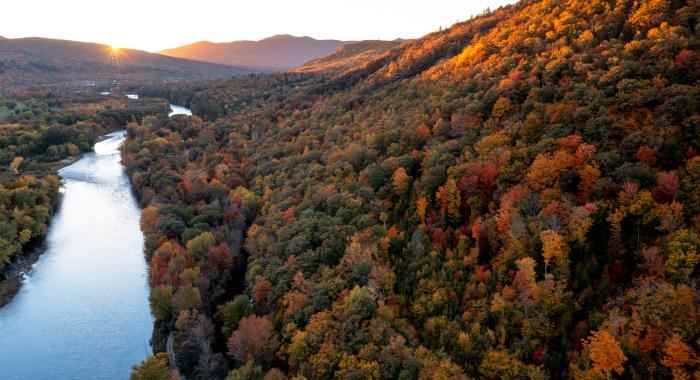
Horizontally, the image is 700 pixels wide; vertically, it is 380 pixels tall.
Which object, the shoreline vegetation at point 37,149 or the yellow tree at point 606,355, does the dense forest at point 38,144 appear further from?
the yellow tree at point 606,355

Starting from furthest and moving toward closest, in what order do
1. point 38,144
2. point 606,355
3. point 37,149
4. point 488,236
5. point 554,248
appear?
1. point 38,144
2. point 37,149
3. point 488,236
4. point 554,248
5. point 606,355

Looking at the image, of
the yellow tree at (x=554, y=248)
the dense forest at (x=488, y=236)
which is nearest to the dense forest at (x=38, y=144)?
the dense forest at (x=488, y=236)

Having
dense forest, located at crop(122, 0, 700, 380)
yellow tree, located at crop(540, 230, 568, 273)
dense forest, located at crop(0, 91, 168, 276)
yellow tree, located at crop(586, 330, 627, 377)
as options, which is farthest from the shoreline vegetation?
yellow tree, located at crop(586, 330, 627, 377)

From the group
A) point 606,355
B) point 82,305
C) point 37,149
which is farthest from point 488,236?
point 37,149

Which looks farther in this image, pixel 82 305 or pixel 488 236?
pixel 82 305

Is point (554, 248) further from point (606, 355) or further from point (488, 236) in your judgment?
point (606, 355)

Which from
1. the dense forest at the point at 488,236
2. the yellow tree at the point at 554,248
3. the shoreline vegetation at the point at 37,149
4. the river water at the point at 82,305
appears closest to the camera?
the dense forest at the point at 488,236
